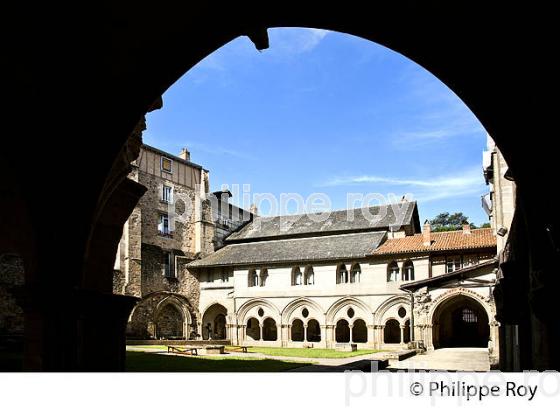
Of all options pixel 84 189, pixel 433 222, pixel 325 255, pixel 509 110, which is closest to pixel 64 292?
pixel 84 189

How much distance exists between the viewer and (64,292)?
18.3 feet

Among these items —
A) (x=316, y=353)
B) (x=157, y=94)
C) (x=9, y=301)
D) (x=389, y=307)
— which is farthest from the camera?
(x=389, y=307)

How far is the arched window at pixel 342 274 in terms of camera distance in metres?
34.6

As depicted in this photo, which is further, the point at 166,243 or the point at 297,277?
the point at 166,243

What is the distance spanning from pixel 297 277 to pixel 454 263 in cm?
1022

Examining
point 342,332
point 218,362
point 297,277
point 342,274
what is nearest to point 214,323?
point 297,277

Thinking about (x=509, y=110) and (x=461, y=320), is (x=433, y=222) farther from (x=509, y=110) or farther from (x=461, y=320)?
(x=509, y=110)

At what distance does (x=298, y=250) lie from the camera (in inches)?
1459

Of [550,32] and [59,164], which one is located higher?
[550,32]

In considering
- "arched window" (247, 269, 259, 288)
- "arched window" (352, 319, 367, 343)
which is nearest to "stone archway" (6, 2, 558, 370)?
"arched window" (352, 319, 367, 343)

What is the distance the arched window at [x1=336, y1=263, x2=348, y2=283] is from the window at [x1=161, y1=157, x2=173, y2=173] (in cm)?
1385

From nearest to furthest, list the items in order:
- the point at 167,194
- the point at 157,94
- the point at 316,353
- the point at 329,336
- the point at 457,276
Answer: the point at 157,94 < the point at 316,353 < the point at 457,276 < the point at 329,336 < the point at 167,194

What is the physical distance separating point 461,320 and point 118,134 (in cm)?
3182

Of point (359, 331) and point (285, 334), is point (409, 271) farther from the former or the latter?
point (285, 334)
